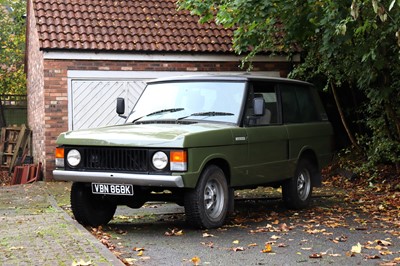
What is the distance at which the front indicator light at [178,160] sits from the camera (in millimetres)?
7949

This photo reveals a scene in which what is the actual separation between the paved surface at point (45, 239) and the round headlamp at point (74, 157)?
75 cm

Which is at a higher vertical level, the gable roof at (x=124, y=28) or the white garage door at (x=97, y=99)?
the gable roof at (x=124, y=28)

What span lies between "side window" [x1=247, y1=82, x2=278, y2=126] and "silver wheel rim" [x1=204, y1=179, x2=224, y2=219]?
116 cm

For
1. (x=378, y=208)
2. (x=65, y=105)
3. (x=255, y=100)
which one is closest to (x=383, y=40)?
(x=378, y=208)

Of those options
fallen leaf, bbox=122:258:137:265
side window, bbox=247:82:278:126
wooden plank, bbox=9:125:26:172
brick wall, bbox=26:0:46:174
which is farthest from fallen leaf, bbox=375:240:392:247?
wooden plank, bbox=9:125:26:172

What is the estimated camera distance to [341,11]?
11.0 meters

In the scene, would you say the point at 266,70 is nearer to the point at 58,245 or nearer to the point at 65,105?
the point at 65,105

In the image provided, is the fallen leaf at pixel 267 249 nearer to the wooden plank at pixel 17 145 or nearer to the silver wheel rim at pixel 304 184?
the silver wheel rim at pixel 304 184

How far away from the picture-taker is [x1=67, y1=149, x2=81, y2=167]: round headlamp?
8523 mm

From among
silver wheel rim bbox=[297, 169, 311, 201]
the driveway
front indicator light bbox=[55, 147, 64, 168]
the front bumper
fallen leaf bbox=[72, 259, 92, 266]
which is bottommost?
the driveway

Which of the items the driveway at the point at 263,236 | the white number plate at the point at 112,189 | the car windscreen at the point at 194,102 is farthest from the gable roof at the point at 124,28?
the white number plate at the point at 112,189

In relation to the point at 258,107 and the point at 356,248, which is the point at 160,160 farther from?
the point at 356,248

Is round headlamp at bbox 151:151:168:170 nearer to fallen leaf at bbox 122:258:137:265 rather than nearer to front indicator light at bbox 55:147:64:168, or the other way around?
front indicator light at bbox 55:147:64:168

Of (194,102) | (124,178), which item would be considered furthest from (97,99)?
(124,178)
